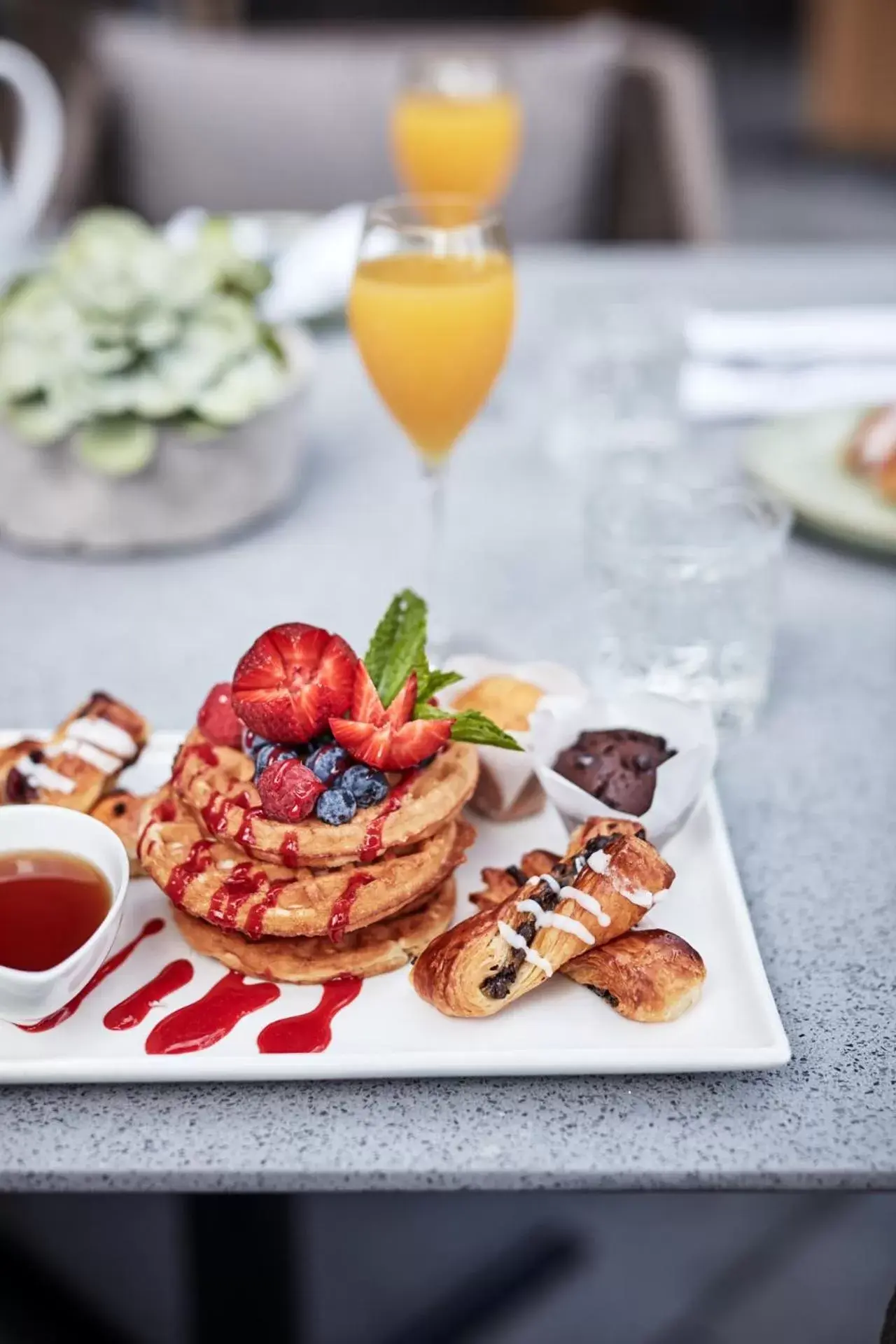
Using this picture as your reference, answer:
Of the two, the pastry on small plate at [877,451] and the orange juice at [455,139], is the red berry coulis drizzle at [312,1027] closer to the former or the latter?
the pastry on small plate at [877,451]

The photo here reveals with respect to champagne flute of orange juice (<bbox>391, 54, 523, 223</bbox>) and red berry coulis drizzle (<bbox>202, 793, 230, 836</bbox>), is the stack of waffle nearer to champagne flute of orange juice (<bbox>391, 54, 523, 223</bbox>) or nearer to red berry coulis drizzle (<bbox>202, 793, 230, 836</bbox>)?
red berry coulis drizzle (<bbox>202, 793, 230, 836</bbox>)

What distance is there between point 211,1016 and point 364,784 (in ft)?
0.54

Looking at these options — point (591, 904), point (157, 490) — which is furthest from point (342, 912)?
point (157, 490)

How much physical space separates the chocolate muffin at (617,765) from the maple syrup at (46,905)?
320 mm

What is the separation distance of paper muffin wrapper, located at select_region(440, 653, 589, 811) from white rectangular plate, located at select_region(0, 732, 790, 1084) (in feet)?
0.45

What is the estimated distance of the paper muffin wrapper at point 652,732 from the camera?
0.91 m

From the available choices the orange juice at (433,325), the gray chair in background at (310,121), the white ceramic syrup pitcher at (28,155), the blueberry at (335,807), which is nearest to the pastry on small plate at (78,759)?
the blueberry at (335,807)

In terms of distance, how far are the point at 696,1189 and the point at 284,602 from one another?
759mm

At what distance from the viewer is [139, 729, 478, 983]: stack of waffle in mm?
801

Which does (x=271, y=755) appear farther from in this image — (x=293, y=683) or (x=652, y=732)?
(x=652, y=732)

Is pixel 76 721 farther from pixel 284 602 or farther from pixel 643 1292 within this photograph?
pixel 643 1292

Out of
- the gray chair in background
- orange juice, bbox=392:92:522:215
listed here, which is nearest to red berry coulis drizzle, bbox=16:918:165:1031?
orange juice, bbox=392:92:522:215

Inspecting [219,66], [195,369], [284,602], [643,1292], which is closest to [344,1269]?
[643,1292]

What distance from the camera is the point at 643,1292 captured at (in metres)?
1.62
